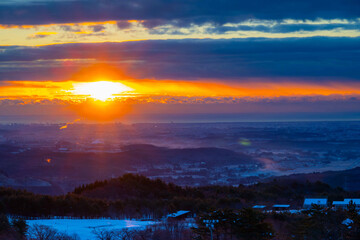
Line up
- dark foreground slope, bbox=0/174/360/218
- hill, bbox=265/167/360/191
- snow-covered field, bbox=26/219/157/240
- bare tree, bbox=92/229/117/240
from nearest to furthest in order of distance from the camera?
bare tree, bbox=92/229/117/240 → snow-covered field, bbox=26/219/157/240 → dark foreground slope, bbox=0/174/360/218 → hill, bbox=265/167/360/191

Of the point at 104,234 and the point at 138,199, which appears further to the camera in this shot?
the point at 138,199

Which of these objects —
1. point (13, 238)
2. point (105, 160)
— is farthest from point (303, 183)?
point (105, 160)

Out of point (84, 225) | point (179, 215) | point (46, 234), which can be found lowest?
point (179, 215)

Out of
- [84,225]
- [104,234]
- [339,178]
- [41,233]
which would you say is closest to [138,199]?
[84,225]

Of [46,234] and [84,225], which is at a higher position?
[46,234]

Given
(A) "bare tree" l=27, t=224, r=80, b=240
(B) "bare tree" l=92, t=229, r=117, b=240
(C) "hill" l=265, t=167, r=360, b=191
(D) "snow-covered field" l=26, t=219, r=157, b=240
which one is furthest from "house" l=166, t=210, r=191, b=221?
(C) "hill" l=265, t=167, r=360, b=191

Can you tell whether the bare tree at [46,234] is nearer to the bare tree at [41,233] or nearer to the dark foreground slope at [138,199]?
the bare tree at [41,233]

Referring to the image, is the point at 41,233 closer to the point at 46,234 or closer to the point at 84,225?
the point at 46,234

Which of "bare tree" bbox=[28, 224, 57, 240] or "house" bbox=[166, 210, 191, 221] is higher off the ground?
"bare tree" bbox=[28, 224, 57, 240]

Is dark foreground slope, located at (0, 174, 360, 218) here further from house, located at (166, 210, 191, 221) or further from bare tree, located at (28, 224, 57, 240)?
bare tree, located at (28, 224, 57, 240)

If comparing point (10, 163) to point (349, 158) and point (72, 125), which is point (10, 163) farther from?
point (72, 125)

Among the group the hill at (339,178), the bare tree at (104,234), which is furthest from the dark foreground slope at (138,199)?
the hill at (339,178)
